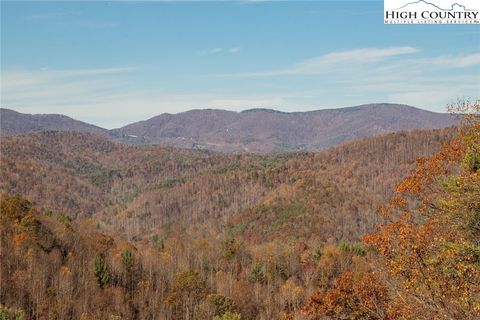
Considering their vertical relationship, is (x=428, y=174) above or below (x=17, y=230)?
above

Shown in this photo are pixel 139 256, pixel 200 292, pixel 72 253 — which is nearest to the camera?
pixel 200 292

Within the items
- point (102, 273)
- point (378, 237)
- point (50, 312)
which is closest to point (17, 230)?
point (102, 273)

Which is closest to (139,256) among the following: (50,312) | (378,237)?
(50,312)

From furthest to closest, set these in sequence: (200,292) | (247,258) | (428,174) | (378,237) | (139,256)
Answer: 1. (247,258)
2. (139,256)
3. (200,292)
4. (428,174)
5. (378,237)

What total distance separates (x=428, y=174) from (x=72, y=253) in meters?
93.1

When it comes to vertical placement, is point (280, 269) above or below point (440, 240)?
below

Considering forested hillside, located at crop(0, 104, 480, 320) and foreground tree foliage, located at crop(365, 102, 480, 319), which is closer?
foreground tree foliage, located at crop(365, 102, 480, 319)

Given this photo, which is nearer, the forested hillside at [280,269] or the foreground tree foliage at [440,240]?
the foreground tree foliage at [440,240]

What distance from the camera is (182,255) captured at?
12975 cm

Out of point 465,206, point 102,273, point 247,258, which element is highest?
point 465,206

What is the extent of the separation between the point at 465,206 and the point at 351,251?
125 metres

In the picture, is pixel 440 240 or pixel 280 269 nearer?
pixel 440 240

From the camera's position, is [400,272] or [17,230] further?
[17,230]

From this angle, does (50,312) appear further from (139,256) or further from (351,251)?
(351,251)
